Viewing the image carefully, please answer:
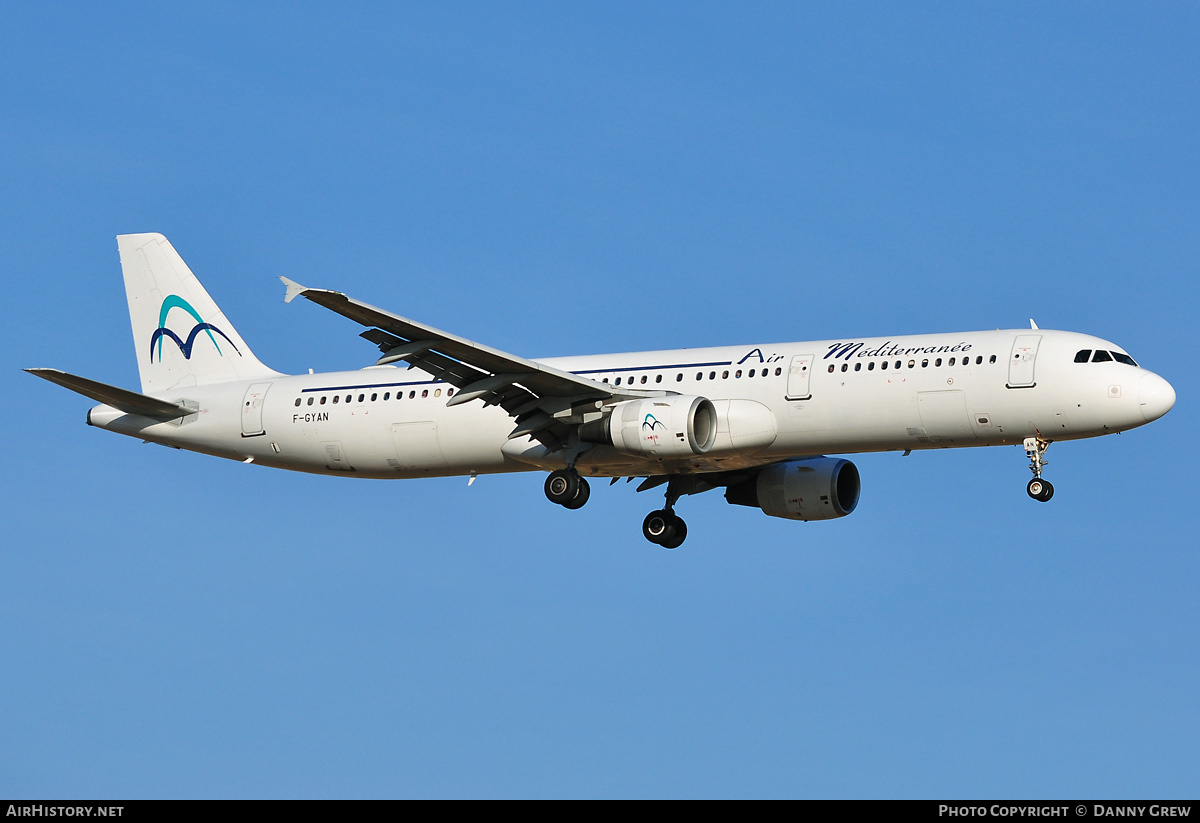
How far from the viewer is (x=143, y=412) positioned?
4594 cm

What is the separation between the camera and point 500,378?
39469 millimetres

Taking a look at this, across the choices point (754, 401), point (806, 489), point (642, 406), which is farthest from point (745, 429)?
point (806, 489)

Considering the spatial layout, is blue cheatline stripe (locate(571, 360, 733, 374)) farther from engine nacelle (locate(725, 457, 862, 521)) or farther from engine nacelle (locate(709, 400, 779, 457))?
engine nacelle (locate(725, 457, 862, 521))

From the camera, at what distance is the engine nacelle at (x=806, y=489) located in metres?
44.3

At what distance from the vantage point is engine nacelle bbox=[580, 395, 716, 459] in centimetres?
3856

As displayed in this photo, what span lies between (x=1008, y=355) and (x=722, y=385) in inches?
277

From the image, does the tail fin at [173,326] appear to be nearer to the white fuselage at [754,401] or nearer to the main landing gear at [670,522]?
the white fuselage at [754,401]

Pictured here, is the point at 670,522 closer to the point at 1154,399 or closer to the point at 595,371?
the point at 595,371

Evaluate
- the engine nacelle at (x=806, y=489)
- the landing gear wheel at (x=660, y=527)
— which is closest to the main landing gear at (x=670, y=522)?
the landing gear wheel at (x=660, y=527)

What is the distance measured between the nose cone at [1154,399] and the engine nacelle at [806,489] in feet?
32.7

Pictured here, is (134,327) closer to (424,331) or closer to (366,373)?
(366,373)
